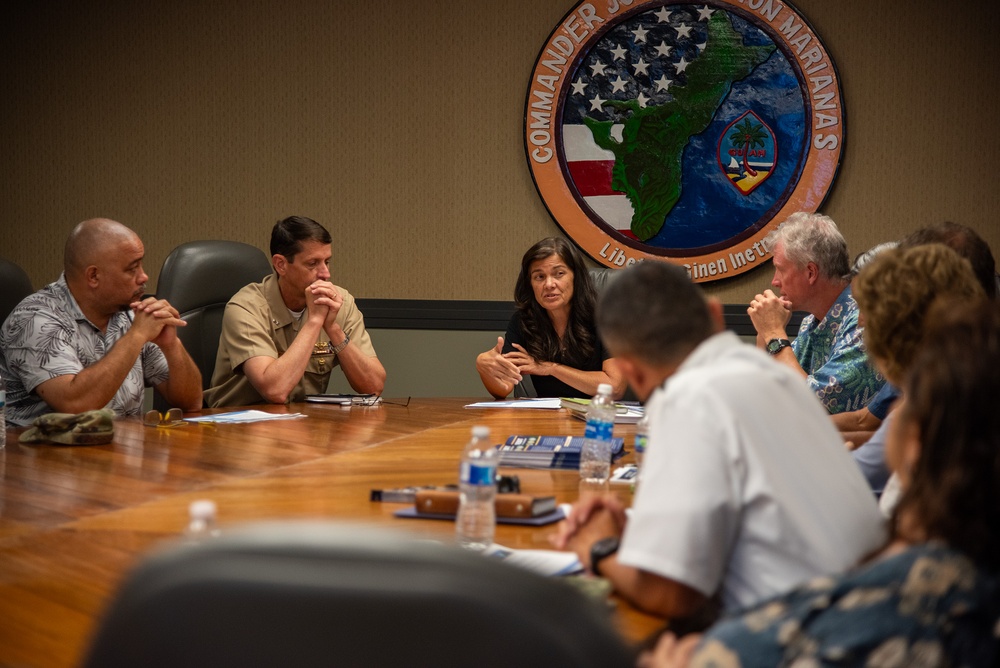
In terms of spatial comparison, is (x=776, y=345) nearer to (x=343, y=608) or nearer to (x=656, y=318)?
(x=656, y=318)

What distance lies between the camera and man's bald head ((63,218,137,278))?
3311 millimetres

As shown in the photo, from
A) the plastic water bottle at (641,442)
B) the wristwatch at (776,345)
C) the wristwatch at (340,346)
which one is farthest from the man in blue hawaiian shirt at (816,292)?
the wristwatch at (340,346)

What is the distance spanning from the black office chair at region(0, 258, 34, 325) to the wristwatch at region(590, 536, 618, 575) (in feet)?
9.24

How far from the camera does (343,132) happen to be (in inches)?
208

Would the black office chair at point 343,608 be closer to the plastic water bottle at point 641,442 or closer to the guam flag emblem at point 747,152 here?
the plastic water bottle at point 641,442

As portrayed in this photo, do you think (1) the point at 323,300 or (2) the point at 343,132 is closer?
(1) the point at 323,300

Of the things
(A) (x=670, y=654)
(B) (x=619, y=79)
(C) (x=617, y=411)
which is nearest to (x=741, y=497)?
(A) (x=670, y=654)

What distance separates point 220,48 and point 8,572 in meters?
4.27

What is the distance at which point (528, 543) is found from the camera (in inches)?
69.4

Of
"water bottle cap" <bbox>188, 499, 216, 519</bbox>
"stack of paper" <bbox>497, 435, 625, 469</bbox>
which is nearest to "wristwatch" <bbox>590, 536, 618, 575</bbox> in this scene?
"water bottle cap" <bbox>188, 499, 216, 519</bbox>

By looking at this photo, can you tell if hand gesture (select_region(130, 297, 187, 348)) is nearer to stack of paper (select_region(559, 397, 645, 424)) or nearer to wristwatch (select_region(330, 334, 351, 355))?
wristwatch (select_region(330, 334, 351, 355))

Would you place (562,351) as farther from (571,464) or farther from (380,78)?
(380,78)

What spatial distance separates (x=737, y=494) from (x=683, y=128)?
153 inches

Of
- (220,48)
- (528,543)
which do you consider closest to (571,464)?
(528,543)
